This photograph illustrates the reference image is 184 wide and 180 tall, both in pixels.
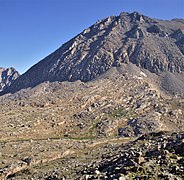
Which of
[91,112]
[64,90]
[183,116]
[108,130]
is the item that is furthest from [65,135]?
[64,90]

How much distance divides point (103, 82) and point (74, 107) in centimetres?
3757

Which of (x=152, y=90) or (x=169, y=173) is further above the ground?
(x=152, y=90)

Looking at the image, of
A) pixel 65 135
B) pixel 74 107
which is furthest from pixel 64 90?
pixel 65 135

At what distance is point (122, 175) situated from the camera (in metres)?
24.7

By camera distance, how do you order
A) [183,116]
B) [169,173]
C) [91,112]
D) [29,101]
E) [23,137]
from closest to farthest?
[169,173] → [23,137] → [183,116] → [91,112] → [29,101]

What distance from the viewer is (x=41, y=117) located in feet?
447

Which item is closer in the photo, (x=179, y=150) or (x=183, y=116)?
(x=179, y=150)

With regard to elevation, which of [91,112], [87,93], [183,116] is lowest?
[183,116]

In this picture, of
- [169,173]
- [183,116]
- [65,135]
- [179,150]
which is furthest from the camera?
[183,116]

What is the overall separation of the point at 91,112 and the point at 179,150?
115488 millimetres

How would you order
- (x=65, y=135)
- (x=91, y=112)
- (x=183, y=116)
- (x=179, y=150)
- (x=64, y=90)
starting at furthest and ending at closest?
(x=64, y=90), (x=91, y=112), (x=183, y=116), (x=65, y=135), (x=179, y=150)

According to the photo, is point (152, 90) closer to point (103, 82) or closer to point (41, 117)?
point (103, 82)

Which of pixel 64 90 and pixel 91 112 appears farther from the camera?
pixel 64 90

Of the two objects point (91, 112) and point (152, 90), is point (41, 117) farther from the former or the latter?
point (152, 90)
